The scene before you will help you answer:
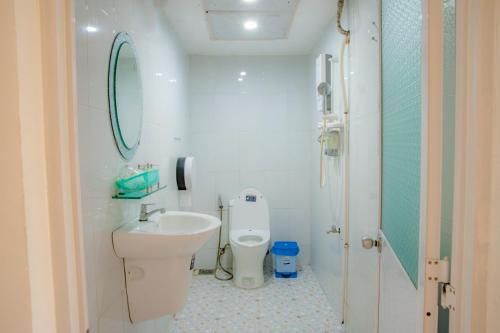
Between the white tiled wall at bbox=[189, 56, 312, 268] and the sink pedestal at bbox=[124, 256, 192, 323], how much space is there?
163 centimetres

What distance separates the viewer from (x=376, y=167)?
1.42 meters

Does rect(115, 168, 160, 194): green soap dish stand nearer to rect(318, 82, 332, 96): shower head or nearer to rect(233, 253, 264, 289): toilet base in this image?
rect(318, 82, 332, 96): shower head

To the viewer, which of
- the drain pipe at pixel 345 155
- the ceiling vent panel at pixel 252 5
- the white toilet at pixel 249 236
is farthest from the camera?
the white toilet at pixel 249 236

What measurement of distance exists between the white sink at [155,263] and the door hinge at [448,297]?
1.02 metres

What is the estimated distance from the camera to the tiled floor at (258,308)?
2.26 meters

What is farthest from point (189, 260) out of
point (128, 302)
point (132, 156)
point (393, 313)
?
point (393, 313)

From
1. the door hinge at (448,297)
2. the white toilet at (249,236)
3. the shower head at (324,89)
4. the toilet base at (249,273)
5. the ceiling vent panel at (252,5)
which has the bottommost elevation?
the toilet base at (249,273)

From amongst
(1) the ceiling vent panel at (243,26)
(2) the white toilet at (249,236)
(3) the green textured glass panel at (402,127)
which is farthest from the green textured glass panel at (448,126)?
(2) the white toilet at (249,236)

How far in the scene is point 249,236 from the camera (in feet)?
9.97

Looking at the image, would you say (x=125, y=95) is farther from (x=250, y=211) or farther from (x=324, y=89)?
(x=250, y=211)

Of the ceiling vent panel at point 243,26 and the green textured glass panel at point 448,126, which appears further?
the ceiling vent panel at point 243,26

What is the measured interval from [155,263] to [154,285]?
120 mm

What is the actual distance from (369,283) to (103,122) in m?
1.48

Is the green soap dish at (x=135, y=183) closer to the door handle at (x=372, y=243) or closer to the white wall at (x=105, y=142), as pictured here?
the white wall at (x=105, y=142)
